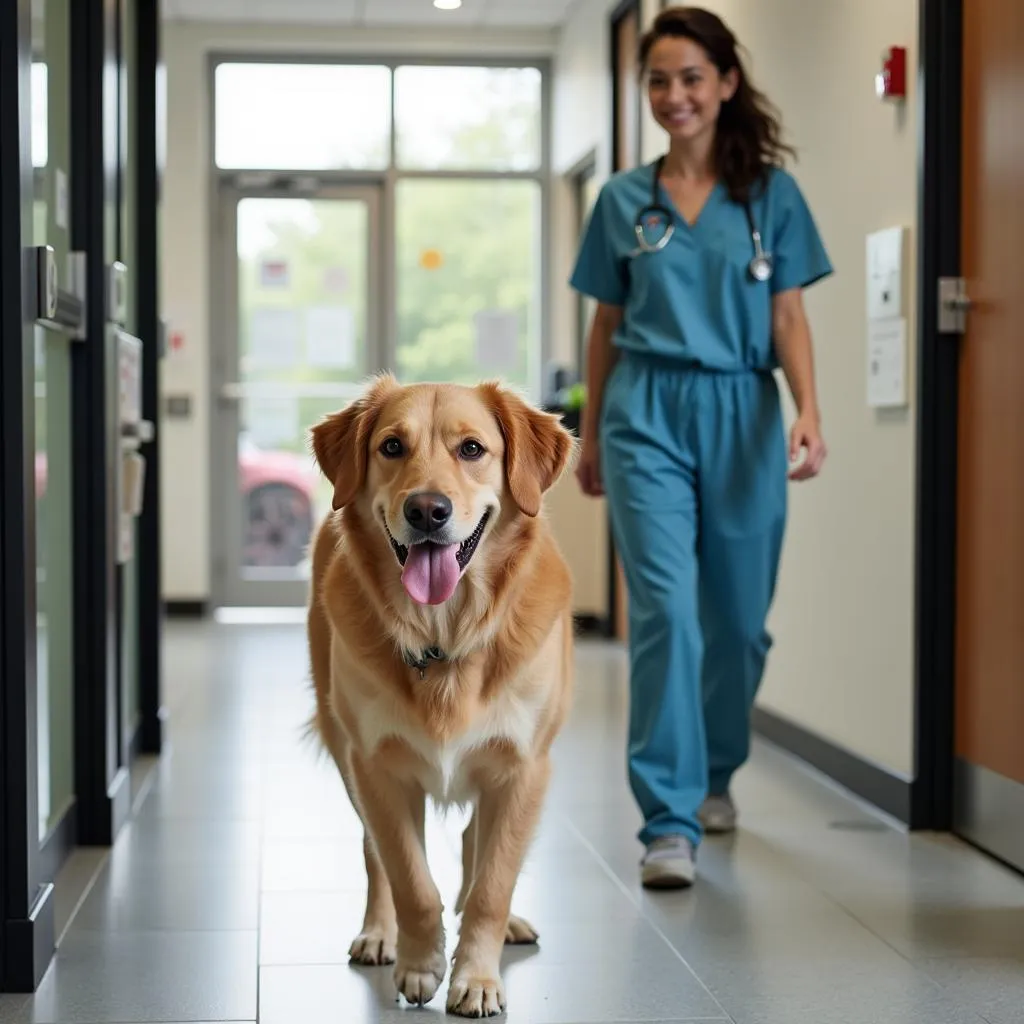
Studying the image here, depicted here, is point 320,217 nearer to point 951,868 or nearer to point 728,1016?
point 951,868

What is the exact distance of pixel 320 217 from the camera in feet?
28.3

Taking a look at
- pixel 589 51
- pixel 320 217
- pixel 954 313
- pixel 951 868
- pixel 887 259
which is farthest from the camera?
pixel 320 217

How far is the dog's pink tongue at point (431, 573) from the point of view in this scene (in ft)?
7.09

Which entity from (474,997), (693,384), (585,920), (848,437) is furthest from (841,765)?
(474,997)

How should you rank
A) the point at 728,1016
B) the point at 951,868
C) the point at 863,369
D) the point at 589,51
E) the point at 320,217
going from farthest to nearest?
the point at 320,217 → the point at 589,51 → the point at 863,369 → the point at 951,868 → the point at 728,1016

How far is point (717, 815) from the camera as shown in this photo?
3434mm

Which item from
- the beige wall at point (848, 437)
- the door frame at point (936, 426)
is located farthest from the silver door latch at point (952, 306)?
the beige wall at point (848, 437)

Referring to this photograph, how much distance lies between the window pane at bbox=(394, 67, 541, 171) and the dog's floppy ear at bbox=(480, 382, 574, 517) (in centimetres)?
654

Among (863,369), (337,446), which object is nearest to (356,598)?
(337,446)

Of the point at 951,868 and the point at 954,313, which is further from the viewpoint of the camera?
the point at 954,313

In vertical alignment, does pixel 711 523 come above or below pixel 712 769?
above

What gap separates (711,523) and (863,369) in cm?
94

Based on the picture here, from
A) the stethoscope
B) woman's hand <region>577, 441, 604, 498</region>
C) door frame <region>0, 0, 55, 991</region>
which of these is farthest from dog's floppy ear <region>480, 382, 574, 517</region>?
woman's hand <region>577, 441, 604, 498</region>

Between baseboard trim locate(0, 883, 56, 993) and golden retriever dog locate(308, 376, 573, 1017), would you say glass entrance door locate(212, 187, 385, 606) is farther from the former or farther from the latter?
golden retriever dog locate(308, 376, 573, 1017)
